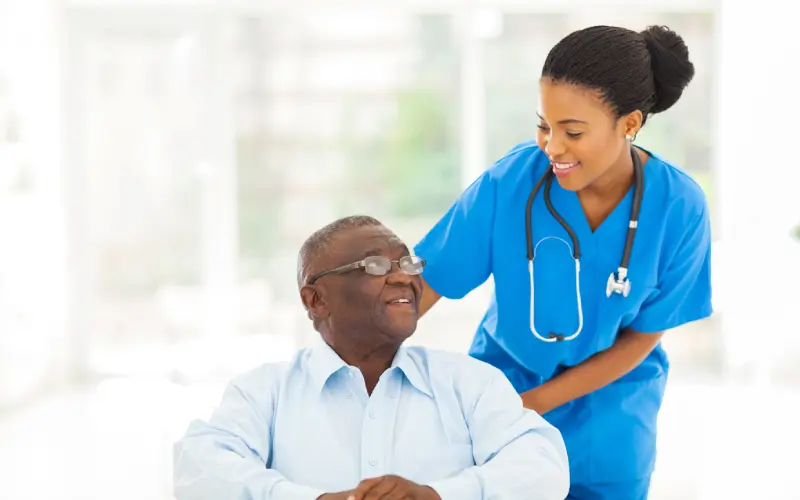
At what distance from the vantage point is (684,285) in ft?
6.81

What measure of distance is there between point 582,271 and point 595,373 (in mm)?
203

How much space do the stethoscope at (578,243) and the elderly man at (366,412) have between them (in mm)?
348

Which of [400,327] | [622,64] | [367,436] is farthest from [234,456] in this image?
[622,64]

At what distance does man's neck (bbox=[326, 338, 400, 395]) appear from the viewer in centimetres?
168

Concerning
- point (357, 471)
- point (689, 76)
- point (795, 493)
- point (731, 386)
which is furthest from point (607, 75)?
point (731, 386)

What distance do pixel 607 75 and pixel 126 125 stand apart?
4.72m

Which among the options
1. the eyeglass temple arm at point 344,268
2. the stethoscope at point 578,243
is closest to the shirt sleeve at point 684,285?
the stethoscope at point 578,243

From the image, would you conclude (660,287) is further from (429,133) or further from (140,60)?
(140,60)

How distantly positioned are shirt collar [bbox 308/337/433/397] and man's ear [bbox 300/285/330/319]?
0.05m

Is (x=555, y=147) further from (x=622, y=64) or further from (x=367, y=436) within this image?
(x=367, y=436)

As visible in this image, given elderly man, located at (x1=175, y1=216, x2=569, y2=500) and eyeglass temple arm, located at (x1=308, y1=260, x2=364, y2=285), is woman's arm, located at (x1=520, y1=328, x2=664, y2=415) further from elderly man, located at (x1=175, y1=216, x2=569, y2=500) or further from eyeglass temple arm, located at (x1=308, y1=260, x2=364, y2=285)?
eyeglass temple arm, located at (x1=308, y1=260, x2=364, y2=285)

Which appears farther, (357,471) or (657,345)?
(657,345)

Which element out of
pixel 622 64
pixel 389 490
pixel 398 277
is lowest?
pixel 389 490

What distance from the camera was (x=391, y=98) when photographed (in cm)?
617
